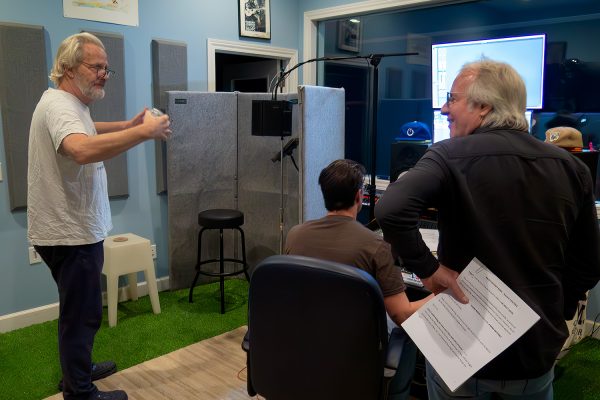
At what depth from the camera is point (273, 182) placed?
12.2ft

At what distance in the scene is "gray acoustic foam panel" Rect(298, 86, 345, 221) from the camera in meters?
3.02

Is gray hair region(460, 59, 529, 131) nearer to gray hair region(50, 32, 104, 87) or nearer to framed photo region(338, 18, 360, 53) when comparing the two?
gray hair region(50, 32, 104, 87)

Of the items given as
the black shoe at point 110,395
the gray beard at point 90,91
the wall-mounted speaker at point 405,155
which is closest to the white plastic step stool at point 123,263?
the black shoe at point 110,395

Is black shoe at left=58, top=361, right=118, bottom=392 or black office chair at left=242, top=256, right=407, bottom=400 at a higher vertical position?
black office chair at left=242, top=256, right=407, bottom=400

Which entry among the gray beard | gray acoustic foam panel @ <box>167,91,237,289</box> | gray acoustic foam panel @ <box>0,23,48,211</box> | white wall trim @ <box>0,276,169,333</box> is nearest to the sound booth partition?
gray acoustic foam panel @ <box>167,91,237,289</box>

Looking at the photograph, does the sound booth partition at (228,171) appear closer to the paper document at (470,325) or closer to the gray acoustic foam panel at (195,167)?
the gray acoustic foam panel at (195,167)

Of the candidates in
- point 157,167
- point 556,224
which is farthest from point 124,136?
point 157,167

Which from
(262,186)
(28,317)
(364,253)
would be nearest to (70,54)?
(364,253)

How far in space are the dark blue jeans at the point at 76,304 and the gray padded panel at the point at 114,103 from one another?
133 centimetres

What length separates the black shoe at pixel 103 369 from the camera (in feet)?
8.14

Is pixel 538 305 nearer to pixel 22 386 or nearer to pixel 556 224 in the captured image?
pixel 556 224

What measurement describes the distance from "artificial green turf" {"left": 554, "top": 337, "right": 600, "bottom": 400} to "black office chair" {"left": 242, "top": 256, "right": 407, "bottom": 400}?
4.79 feet

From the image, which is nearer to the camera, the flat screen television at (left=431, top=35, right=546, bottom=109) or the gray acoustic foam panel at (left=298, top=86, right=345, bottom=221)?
the flat screen television at (left=431, top=35, right=546, bottom=109)

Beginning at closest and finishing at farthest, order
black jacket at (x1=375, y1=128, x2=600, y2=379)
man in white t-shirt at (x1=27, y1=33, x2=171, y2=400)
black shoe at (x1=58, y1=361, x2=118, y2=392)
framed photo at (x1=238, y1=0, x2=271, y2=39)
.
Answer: black jacket at (x1=375, y1=128, x2=600, y2=379) < man in white t-shirt at (x1=27, y1=33, x2=171, y2=400) < black shoe at (x1=58, y1=361, x2=118, y2=392) < framed photo at (x1=238, y1=0, x2=271, y2=39)
